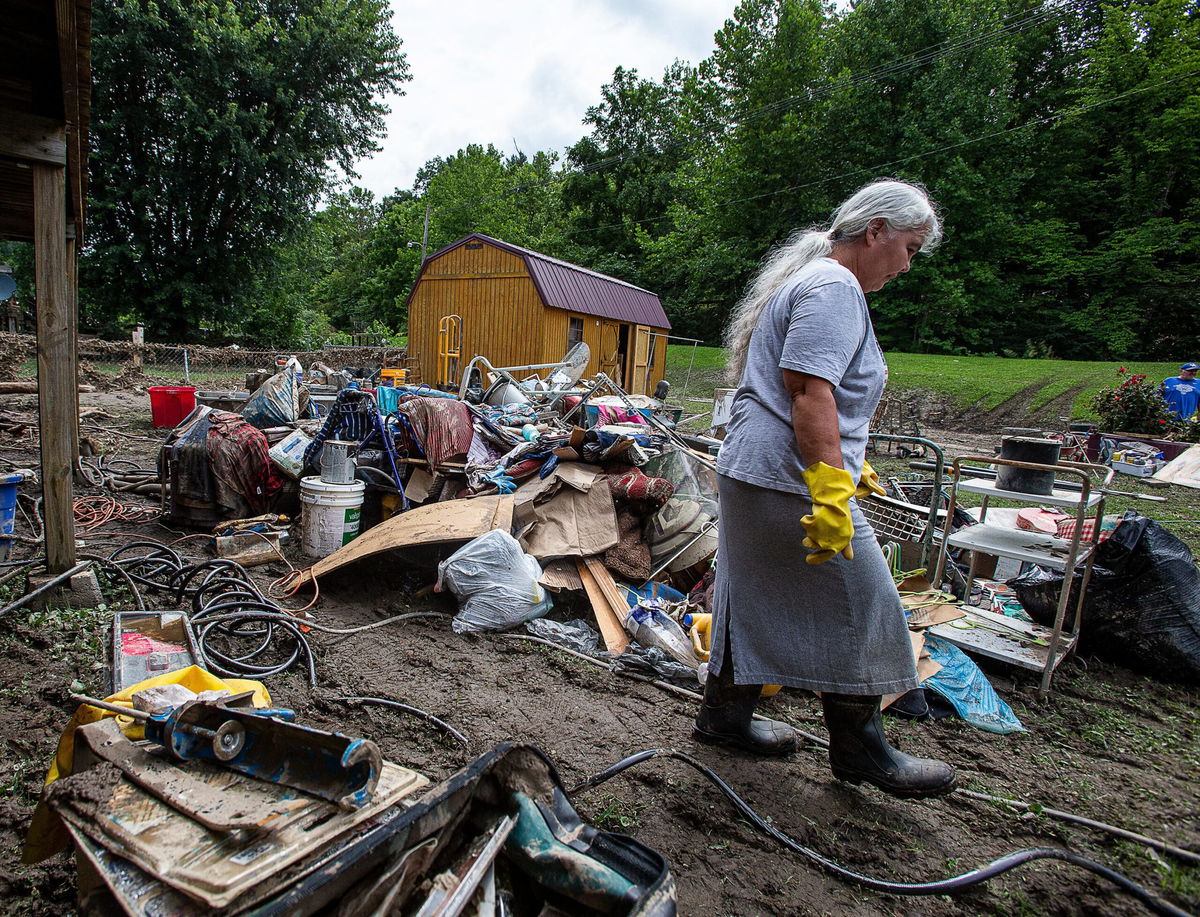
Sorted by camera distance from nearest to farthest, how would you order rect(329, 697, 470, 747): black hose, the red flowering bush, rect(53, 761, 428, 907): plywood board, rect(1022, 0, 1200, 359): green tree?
rect(53, 761, 428, 907): plywood board
rect(329, 697, 470, 747): black hose
the red flowering bush
rect(1022, 0, 1200, 359): green tree

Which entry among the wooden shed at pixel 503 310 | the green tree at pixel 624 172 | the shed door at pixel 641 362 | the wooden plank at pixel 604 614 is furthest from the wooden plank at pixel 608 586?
the green tree at pixel 624 172

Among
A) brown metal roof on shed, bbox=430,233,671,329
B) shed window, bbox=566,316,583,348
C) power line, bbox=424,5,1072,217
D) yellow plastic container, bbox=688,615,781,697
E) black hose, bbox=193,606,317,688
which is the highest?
power line, bbox=424,5,1072,217

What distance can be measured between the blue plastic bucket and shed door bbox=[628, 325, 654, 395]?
17.3m

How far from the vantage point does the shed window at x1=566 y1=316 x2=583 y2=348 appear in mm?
16672

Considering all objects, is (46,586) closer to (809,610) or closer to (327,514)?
(327,514)

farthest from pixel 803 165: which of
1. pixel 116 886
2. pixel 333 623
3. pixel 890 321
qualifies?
pixel 116 886

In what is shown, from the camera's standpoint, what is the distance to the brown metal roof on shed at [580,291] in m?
15.6

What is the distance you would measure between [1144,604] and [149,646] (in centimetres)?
482

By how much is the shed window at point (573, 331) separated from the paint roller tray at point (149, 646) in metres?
14.4

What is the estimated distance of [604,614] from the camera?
3.56 meters

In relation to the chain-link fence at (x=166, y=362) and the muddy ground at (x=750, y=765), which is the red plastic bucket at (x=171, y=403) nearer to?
the chain-link fence at (x=166, y=362)

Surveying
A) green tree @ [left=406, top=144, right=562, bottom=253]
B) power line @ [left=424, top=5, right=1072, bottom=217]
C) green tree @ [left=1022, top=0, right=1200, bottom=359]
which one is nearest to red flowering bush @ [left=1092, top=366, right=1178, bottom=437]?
green tree @ [left=1022, top=0, right=1200, bottom=359]

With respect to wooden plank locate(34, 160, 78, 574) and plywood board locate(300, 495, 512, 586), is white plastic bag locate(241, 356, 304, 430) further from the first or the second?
wooden plank locate(34, 160, 78, 574)

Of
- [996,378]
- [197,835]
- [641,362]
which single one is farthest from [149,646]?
[996,378]
